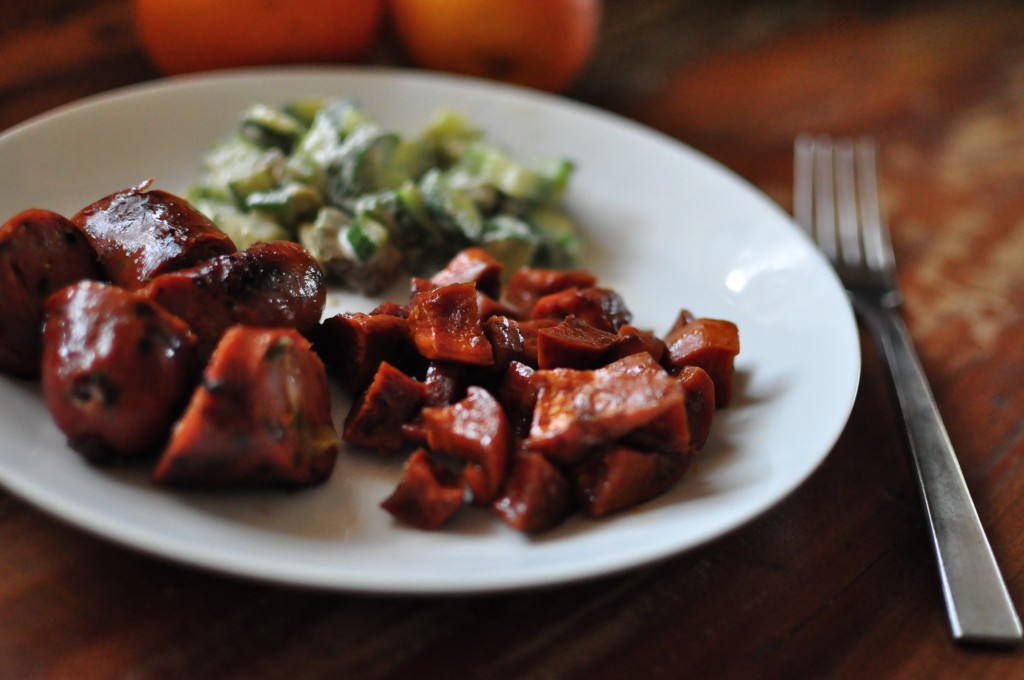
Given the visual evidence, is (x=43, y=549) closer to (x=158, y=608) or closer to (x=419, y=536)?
(x=158, y=608)

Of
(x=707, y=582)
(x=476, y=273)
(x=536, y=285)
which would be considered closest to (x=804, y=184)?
(x=536, y=285)

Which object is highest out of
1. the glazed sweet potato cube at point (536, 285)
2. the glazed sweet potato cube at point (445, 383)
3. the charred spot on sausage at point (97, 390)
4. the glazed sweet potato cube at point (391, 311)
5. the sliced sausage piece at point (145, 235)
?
the sliced sausage piece at point (145, 235)

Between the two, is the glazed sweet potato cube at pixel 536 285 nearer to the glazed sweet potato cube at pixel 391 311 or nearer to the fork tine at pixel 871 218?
the glazed sweet potato cube at pixel 391 311

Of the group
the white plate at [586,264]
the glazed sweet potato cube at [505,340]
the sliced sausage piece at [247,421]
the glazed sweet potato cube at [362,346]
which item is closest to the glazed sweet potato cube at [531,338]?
the glazed sweet potato cube at [505,340]

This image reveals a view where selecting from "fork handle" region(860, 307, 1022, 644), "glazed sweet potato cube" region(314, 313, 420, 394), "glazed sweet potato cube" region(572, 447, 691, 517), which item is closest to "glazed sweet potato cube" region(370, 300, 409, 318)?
"glazed sweet potato cube" region(314, 313, 420, 394)

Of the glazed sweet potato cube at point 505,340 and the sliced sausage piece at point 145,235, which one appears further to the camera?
the glazed sweet potato cube at point 505,340

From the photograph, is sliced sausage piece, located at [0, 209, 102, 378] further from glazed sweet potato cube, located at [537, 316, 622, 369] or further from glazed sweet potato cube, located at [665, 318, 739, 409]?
glazed sweet potato cube, located at [665, 318, 739, 409]

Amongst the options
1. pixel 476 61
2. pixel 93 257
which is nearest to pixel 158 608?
pixel 93 257

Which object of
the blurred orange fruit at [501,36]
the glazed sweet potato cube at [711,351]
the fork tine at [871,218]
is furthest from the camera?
the blurred orange fruit at [501,36]
